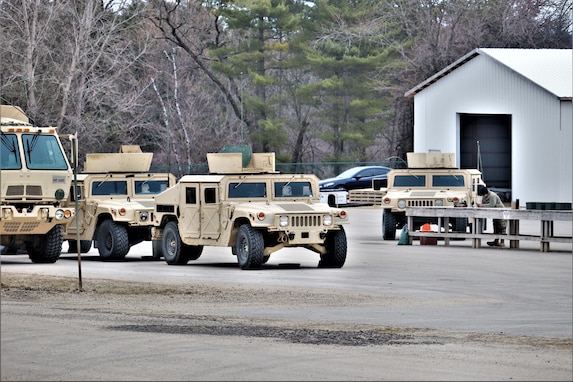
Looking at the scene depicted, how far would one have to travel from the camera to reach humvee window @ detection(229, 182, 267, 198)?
24.2 meters

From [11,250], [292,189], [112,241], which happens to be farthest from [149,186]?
[292,189]

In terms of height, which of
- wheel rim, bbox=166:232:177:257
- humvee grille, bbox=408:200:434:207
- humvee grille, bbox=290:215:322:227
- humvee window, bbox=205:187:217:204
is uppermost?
humvee window, bbox=205:187:217:204

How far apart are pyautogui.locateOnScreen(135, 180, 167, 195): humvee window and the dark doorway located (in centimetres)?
2736

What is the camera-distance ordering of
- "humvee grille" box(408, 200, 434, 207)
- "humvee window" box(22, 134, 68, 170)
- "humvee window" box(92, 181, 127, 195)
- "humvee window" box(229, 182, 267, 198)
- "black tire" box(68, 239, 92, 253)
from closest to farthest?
"humvee window" box(229, 182, 267, 198) < "humvee window" box(22, 134, 68, 170) < "humvee window" box(92, 181, 127, 195) < "black tire" box(68, 239, 92, 253) < "humvee grille" box(408, 200, 434, 207)

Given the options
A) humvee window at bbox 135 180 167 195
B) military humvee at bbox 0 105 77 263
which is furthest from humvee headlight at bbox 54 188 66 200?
humvee window at bbox 135 180 167 195

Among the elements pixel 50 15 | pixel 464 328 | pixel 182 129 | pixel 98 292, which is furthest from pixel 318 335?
pixel 182 129

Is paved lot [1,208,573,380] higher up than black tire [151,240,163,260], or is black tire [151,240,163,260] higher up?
black tire [151,240,163,260]

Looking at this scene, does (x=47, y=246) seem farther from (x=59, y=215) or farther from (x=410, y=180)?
(x=410, y=180)

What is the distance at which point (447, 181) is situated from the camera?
105ft

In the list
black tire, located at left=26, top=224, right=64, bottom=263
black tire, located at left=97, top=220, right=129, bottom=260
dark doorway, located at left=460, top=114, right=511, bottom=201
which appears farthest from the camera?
dark doorway, located at left=460, top=114, right=511, bottom=201

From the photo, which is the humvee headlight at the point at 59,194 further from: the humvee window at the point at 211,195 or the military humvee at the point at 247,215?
the humvee window at the point at 211,195

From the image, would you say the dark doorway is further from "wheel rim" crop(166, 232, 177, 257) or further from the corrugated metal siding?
"wheel rim" crop(166, 232, 177, 257)

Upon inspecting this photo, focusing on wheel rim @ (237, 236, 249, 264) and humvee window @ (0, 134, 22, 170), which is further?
humvee window @ (0, 134, 22, 170)

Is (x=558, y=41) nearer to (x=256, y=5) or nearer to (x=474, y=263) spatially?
(x=256, y=5)
